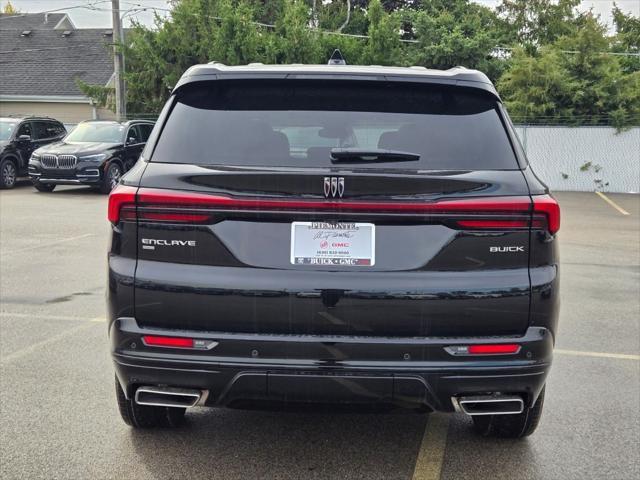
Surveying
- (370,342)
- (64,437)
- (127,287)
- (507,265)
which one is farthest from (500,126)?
(64,437)

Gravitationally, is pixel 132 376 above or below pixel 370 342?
below

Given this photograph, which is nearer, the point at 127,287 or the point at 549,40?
the point at 127,287

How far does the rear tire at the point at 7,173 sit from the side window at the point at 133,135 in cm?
350

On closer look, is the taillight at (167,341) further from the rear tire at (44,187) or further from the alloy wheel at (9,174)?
the alloy wheel at (9,174)

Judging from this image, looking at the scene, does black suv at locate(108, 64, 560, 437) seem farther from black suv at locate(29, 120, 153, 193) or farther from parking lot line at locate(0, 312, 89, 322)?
black suv at locate(29, 120, 153, 193)

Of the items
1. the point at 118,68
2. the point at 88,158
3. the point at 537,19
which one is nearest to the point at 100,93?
the point at 118,68

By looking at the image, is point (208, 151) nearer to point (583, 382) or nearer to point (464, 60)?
point (583, 382)

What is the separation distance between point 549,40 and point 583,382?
1462 inches

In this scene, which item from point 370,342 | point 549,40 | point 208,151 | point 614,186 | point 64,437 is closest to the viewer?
point 370,342

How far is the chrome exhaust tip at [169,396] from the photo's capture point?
10.4 feet

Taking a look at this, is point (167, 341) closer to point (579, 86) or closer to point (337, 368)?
point (337, 368)

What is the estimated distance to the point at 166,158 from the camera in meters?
3.22

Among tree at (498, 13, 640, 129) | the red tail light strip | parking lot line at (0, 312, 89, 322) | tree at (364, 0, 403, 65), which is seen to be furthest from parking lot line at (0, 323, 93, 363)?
tree at (364, 0, 403, 65)

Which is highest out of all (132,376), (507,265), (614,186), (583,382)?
(507,265)
